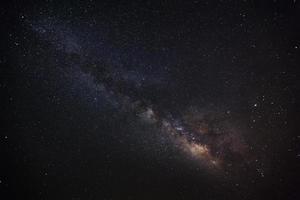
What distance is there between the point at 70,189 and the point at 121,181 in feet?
5.96

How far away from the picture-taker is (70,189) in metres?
11.4

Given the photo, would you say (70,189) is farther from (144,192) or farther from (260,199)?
(260,199)

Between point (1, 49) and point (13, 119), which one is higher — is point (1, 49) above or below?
above

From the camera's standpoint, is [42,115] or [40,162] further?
[40,162]

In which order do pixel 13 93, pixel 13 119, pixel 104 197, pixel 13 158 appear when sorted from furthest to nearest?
pixel 104 197 → pixel 13 158 → pixel 13 119 → pixel 13 93

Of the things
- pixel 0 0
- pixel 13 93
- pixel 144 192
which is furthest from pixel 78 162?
pixel 0 0

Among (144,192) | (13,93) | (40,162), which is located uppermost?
(13,93)

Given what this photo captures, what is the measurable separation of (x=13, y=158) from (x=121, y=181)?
399 centimetres

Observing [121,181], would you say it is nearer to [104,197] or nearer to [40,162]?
[104,197]

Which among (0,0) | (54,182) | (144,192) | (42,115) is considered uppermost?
(0,0)

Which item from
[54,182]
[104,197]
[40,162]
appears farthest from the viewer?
[104,197]

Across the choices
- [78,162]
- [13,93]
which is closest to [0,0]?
[13,93]

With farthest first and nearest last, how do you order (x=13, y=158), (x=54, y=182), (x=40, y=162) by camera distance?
(x=54, y=182) → (x=40, y=162) → (x=13, y=158)

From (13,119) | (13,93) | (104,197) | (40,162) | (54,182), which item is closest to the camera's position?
(13,93)
